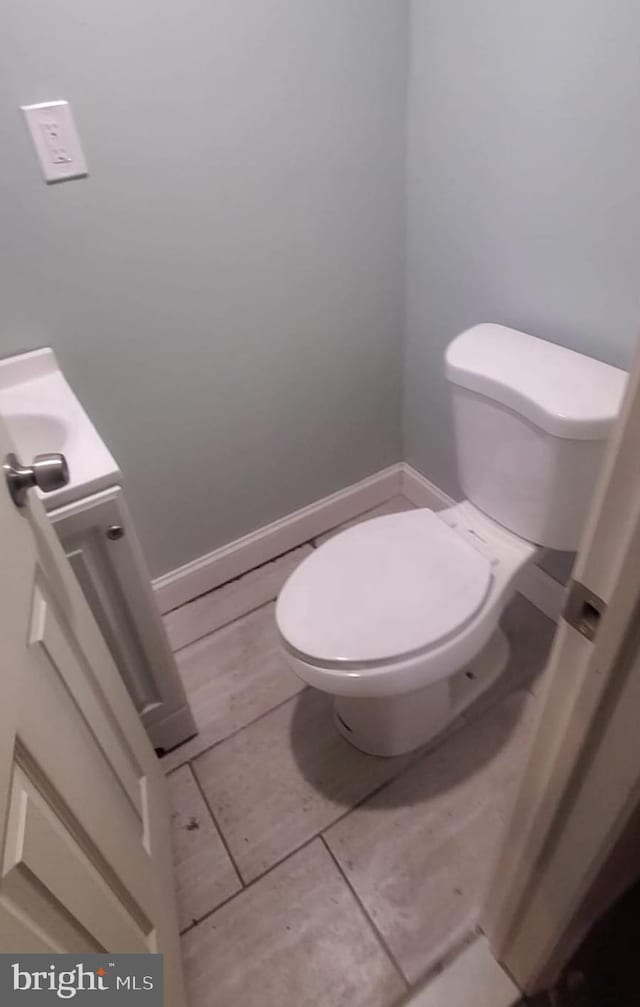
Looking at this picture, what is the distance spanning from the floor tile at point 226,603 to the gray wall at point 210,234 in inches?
5.9

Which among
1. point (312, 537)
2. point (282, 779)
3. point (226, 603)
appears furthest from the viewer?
point (312, 537)

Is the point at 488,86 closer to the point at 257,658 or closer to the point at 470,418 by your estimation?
the point at 470,418

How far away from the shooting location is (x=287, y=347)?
1501 millimetres

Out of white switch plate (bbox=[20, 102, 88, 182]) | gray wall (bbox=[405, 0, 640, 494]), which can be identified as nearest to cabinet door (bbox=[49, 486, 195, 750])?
white switch plate (bbox=[20, 102, 88, 182])

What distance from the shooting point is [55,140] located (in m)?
1.03

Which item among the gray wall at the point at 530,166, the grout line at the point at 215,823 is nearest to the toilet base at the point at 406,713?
the grout line at the point at 215,823

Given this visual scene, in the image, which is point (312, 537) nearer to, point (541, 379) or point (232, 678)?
point (232, 678)

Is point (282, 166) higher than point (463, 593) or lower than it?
higher

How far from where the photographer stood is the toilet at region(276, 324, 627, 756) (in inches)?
40.8

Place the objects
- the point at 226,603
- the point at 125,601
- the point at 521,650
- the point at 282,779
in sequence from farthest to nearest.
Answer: the point at 226,603, the point at 521,650, the point at 282,779, the point at 125,601

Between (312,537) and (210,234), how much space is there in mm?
947

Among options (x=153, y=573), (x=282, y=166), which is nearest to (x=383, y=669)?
(x=153, y=573)

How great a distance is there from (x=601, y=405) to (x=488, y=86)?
679 millimetres

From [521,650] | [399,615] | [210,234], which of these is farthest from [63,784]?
[521,650]
